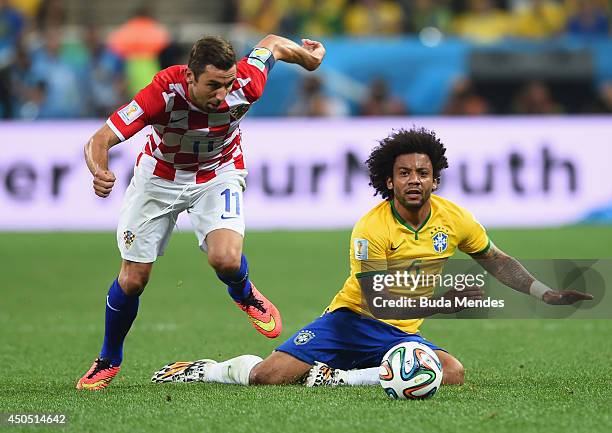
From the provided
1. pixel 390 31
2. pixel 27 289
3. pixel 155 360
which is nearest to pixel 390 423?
pixel 155 360

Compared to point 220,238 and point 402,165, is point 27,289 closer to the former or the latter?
point 220,238

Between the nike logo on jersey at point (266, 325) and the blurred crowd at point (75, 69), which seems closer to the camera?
the nike logo on jersey at point (266, 325)

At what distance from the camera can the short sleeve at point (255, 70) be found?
695 cm

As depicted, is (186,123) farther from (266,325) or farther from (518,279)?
(518,279)

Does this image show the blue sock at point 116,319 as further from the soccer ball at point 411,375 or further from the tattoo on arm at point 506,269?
the tattoo on arm at point 506,269

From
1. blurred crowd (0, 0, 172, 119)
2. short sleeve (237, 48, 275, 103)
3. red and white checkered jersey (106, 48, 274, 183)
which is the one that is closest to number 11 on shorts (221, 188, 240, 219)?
red and white checkered jersey (106, 48, 274, 183)

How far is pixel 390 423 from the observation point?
5430 millimetres

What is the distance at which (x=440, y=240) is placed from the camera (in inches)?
262

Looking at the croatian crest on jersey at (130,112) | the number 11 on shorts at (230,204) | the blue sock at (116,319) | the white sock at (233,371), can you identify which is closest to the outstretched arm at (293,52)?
the number 11 on shorts at (230,204)

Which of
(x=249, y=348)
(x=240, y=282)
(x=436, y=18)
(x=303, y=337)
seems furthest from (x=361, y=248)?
(x=436, y=18)

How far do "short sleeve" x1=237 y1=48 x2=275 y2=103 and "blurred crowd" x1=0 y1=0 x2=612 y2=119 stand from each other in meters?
8.94

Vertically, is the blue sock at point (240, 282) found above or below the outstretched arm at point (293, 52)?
below

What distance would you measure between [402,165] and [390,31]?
12.4m

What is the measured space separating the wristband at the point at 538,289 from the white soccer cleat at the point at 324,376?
116 cm
